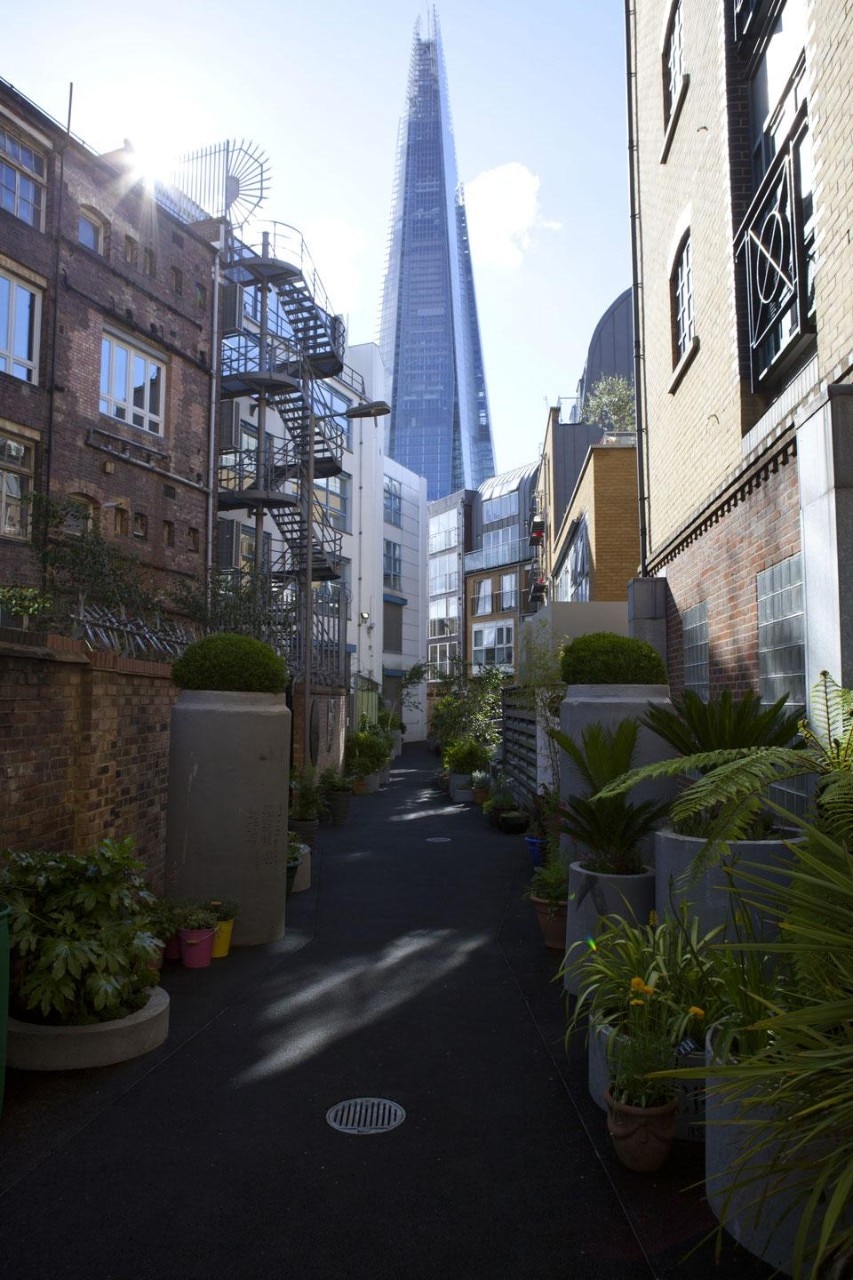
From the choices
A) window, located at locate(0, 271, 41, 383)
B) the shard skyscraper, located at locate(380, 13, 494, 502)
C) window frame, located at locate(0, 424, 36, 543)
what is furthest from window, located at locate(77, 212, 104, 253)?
the shard skyscraper, located at locate(380, 13, 494, 502)

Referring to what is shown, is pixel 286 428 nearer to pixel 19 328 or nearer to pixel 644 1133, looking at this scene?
pixel 19 328

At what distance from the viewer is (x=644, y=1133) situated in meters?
3.80

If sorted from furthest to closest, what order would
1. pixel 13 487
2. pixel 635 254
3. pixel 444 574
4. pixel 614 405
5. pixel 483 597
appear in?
pixel 444 574, pixel 483 597, pixel 614 405, pixel 13 487, pixel 635 254

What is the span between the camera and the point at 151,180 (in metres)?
22.3

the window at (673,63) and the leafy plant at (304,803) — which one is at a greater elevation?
the window at (673,63)

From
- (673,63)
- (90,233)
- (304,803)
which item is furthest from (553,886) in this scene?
(90,233)

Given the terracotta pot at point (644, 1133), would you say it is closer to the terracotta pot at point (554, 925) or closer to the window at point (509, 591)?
the terracotta pot at point (554, 925)

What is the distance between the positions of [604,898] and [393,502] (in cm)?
4276

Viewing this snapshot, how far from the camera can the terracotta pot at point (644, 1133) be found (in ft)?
12.5

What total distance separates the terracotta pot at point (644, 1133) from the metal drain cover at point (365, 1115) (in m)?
1.16

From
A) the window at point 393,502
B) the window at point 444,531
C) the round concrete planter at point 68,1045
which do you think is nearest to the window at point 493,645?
the window at point 444,531

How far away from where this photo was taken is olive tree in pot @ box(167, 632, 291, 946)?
784cm

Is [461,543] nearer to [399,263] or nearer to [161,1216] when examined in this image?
[161,1216]

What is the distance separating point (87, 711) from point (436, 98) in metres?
176
